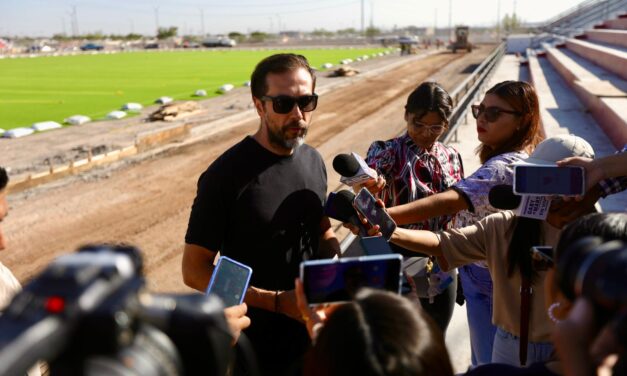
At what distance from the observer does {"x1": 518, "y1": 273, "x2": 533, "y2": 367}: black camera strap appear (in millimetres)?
2365

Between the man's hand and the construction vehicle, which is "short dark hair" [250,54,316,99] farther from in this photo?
the construction vehicle

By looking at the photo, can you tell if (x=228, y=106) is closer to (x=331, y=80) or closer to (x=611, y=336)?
(x=331, y=80)

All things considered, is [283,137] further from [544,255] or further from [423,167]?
[544,255]

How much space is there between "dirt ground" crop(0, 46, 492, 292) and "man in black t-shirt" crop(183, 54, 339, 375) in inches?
116

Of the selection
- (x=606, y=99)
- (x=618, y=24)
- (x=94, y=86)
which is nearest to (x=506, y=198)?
(x=606, y=99)

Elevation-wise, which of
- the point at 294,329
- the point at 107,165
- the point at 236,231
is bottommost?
the point at 107,165

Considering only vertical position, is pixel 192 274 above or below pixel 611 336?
below

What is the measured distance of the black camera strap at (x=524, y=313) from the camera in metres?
2.37

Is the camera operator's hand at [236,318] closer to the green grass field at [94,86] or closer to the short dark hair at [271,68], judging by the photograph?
the short dark hair at [271,68]

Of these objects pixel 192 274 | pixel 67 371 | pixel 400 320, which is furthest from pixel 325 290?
pixel 192 274

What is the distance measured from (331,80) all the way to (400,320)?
2887cm

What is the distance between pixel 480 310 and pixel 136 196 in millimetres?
→ 8476

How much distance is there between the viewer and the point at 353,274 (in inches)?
66.3

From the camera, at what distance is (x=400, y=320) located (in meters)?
1.39
